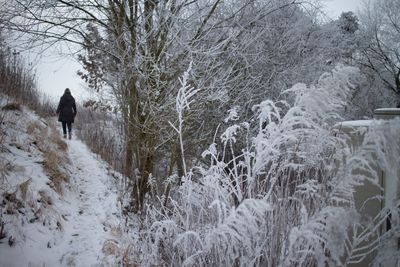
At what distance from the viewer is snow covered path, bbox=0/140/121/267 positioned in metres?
3.85

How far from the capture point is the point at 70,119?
11.4 meters

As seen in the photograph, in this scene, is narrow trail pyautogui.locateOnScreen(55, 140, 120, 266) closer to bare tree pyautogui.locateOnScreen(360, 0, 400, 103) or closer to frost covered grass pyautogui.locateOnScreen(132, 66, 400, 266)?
frost covered grass pyautogui.locateOnScreen(132, 66, 400, 266)

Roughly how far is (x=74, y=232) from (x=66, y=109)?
765 cm

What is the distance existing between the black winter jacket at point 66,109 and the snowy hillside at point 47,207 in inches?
162

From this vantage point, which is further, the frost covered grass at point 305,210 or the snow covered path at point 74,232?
the snow covered path at point 74,232

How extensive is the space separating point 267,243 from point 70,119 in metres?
10.4

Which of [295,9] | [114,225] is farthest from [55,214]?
[295,9]

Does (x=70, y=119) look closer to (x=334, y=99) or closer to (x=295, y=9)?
(x=295, y=9)

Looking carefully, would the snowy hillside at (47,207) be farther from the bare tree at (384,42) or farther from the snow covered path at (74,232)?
the bare tree at (384,42)

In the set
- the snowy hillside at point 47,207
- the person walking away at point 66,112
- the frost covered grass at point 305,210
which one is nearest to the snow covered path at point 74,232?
the snowy hillside at point 47,207

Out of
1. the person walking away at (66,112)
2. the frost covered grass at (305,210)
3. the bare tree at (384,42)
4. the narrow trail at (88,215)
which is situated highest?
the bare tree at (384,42)

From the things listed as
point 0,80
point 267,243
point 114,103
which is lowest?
point 267,243

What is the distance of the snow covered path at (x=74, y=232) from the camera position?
3.85 meters

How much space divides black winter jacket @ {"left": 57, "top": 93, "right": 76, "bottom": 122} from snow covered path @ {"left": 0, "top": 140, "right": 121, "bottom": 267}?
4.97 metres
